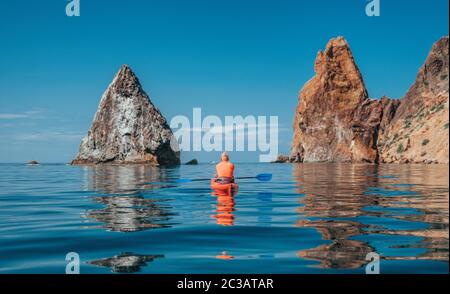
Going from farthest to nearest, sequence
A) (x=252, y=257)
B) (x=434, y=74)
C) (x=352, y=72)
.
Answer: (x=352, y=72) → (x=434, y=74) → (x=252, y=257)

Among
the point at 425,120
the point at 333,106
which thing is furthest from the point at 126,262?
the point at 333,106

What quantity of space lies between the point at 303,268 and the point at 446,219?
7044 mm

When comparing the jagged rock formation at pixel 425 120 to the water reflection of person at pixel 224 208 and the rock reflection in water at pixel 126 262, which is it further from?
the rock reflection in water at pixel 126 262

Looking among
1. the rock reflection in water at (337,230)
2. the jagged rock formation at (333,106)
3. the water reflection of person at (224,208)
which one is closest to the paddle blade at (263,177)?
the water reflection of person at (224,208)

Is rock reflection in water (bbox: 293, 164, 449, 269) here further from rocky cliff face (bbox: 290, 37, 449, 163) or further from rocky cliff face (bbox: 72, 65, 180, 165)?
rocky cliff face (bbox: 290, 37, 449, 163)

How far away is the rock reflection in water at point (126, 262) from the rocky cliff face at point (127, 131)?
123 m

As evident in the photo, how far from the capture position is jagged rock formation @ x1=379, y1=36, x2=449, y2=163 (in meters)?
121

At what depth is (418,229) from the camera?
11383mm

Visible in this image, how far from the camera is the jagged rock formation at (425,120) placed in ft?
396

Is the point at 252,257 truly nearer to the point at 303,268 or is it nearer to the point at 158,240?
the point at 303,268

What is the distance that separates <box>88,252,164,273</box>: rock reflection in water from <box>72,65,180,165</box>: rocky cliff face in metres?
123

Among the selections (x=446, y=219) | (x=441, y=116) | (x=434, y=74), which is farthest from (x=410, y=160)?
(x=446, y=219)

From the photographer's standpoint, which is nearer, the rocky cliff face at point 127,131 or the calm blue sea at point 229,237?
the calm blue sea at point 229,237

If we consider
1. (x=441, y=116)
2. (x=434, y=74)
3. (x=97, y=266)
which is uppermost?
(x=434, y=74)
